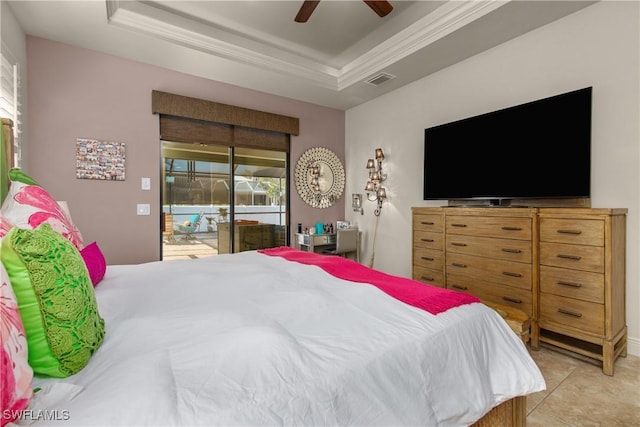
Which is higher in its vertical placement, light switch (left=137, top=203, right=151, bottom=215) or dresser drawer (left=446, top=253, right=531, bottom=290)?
light switch (left=137, top=203, right=151, bottom=215)

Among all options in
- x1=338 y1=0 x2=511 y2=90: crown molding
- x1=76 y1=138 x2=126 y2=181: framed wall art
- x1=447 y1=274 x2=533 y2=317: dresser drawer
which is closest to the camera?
x1=447 y1=274 x2=533 y2=317: dresser drawer

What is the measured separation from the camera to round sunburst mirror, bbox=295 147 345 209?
177 inches

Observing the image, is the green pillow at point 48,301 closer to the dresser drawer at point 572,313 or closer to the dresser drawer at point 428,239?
the dresser drawer at point 572,313

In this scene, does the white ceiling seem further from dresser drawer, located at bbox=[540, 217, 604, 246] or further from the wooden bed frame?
the wooden bed frame

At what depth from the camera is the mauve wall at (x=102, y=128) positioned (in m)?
2.86

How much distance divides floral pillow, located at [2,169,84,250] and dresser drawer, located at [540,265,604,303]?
3073mm

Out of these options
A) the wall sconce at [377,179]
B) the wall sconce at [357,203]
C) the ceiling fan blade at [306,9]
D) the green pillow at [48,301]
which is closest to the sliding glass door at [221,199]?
the wall sconce at [357,203]

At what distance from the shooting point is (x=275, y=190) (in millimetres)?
4418

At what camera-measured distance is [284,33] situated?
127 inches

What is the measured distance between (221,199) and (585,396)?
3826 millimetres

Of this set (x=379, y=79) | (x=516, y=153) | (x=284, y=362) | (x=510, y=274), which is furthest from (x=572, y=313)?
(x=379, y=79)

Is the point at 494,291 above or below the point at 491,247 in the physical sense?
below

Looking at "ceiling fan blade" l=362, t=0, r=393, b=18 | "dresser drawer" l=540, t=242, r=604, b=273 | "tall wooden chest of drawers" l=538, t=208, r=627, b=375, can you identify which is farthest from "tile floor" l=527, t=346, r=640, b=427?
"ceiling fan blade" l=362, t=0, r=393, b=18

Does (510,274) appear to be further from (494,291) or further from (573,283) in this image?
(573,283)
